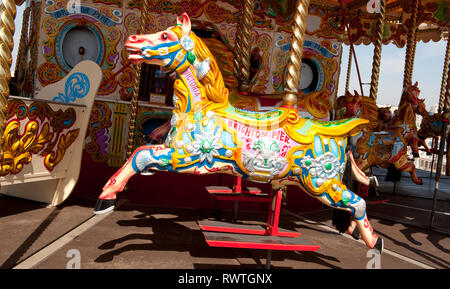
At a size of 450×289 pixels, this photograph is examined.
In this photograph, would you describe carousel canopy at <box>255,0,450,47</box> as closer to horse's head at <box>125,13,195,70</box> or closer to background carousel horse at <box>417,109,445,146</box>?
background carousel horse at <box>417,109,445,146</box>

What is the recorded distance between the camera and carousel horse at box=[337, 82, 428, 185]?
5062 mm

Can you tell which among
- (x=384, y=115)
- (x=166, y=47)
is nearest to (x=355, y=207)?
(x=166, y=47)

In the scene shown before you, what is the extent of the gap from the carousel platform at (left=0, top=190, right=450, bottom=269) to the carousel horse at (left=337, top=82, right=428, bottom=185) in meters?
1.25

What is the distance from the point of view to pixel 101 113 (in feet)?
17.9

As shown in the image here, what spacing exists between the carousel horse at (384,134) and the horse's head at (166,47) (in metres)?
3.18

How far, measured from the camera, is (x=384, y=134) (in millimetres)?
5789

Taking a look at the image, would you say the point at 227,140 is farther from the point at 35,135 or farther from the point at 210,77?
the point at 35,135

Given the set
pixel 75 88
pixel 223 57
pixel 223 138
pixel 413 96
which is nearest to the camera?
pixel 223 138

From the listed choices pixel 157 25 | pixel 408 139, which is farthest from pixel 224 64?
pixel 408 139

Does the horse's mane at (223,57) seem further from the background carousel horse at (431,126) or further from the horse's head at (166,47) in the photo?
the background carousel horse at (431,126)

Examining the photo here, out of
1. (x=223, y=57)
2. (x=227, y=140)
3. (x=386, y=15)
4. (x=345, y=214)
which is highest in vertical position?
(x=386, y=15)

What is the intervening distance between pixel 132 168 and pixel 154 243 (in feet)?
3.87

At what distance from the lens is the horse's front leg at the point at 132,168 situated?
238 centimetres

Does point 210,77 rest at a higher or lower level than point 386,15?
lower
